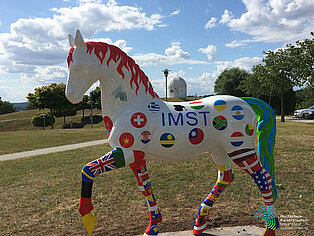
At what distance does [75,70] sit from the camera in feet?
9.00

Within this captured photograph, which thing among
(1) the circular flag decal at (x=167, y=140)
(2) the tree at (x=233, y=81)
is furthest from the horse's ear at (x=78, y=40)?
(2) the tree at (x=233, y=81)

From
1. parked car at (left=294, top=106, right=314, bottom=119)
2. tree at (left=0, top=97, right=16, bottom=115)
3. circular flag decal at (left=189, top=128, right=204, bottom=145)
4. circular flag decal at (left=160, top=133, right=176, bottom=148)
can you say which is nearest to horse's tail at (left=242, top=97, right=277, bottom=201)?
circular flag decal at (left=189, top=128, right=204, bottom=145)

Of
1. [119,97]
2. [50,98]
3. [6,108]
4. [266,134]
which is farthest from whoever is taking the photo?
[6,108]

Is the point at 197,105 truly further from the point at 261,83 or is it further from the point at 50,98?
the point at 50,98

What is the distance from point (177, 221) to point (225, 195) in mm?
1511

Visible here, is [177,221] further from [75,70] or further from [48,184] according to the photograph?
[48,184]

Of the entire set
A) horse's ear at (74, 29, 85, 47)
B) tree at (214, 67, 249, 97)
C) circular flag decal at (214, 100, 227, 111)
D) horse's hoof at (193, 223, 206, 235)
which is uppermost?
tree at (214, 67, 249, 97)

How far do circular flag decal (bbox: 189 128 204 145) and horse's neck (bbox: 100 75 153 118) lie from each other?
0.65m

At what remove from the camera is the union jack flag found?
2645mm

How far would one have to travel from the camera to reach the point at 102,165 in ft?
8.72

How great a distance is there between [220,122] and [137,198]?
2889 mm

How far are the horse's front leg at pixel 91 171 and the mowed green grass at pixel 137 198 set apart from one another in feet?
3.69

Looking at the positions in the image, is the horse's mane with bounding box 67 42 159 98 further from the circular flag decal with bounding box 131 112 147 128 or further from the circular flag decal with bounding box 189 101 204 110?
the circular flag decal with bounding box 189 101 204 110

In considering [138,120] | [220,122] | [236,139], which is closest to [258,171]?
[236,139]
